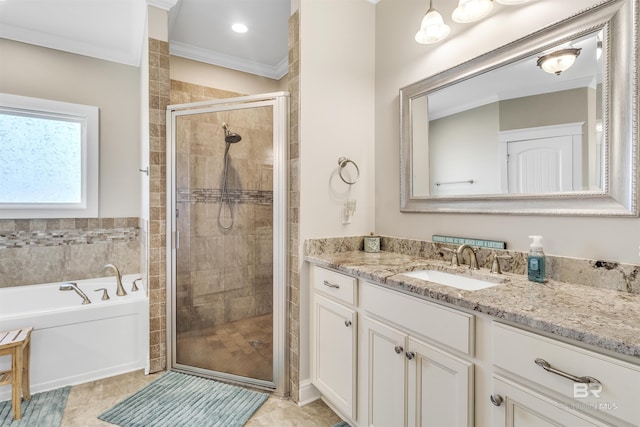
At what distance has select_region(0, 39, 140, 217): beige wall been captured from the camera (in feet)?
8.67

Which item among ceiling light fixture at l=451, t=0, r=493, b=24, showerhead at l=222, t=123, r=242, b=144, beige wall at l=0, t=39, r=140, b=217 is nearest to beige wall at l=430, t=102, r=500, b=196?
ceiling light fixture at l=451, t=0, r=493, b=24

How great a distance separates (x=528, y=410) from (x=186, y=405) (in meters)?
1.84

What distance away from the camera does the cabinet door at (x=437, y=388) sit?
1.05 m

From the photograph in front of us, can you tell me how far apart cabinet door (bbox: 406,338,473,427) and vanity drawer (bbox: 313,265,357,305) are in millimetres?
403

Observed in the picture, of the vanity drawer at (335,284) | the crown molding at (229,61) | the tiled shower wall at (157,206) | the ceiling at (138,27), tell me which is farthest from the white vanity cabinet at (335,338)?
the crown molding at (229,61)

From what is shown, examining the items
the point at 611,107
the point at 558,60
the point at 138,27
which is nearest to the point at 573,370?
the point at 611,107

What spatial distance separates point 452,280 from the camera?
1.53 meters

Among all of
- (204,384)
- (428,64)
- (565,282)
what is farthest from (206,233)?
(565,282)

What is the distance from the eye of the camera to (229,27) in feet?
8.70

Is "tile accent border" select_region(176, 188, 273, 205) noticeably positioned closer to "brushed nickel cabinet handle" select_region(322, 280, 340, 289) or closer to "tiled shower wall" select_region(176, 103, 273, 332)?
"tiled shower wall" select_region(176, 103, 273, 332)

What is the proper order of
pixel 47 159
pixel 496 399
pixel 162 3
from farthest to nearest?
pixel 47 159
pixel 162 3
pixel 496 399

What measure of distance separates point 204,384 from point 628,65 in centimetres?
277

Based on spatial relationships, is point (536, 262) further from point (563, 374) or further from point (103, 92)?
point (103, 92)

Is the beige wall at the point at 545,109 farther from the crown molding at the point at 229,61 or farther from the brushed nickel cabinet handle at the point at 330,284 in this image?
the crown molding at the point at 229,61
